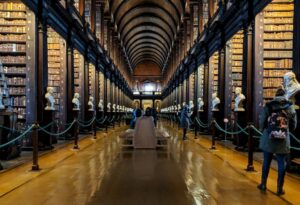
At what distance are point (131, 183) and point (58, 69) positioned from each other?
702 cm

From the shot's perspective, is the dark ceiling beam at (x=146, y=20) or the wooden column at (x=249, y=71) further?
the dark ceiling beam at (x=146, y=20)

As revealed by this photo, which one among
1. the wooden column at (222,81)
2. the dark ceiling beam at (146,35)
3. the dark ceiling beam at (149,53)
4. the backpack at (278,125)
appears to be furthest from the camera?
the dark ceiling beam at (149,53)

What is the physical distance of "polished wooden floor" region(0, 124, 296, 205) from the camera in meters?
3.65

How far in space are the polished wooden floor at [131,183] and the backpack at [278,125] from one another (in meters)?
0.70

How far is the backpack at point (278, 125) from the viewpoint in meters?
3.85

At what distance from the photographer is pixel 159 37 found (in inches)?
1503

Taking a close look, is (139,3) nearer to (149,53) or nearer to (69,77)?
(69,77)

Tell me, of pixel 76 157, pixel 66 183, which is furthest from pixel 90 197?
pixel 76 157

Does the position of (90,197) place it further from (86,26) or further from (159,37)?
(159,37)

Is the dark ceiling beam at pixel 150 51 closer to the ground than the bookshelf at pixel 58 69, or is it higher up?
higher up

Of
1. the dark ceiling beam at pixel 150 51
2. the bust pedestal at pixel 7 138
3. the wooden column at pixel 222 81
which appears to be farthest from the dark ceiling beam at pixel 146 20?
the bust pedestal at pixel 7 138

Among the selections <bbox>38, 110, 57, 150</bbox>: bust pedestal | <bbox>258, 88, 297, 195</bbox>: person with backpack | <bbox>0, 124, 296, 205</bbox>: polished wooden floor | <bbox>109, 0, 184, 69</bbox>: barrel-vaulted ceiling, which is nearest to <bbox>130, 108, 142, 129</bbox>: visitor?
<bbox>38, 110, 57, 150</bbox>: bust pedestal

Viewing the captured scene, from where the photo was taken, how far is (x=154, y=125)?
354 inches

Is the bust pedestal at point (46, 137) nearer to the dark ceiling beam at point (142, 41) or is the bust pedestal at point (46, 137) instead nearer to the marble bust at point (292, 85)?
the marble bust at point (292, 85)
